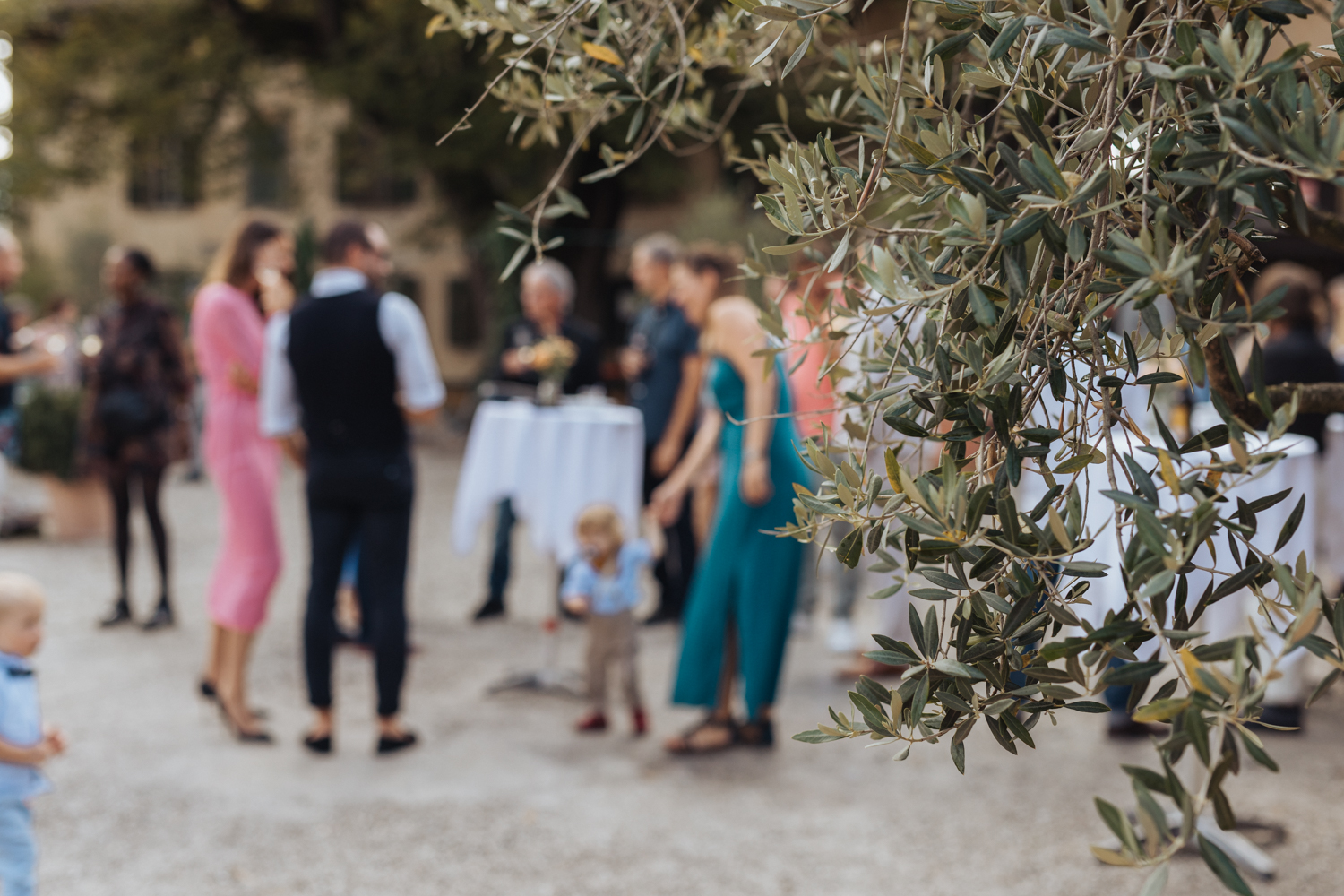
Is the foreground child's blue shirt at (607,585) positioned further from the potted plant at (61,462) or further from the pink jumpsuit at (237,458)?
the potted plant at (61,462)

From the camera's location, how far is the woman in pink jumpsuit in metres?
4.81

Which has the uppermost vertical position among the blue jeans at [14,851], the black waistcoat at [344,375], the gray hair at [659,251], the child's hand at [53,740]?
the gray hair at [659,251]

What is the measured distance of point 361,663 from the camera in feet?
19.9

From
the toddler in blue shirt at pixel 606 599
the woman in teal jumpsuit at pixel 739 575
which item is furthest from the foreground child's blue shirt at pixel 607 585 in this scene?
the woman in teal jumpsuit at pixel 739 575

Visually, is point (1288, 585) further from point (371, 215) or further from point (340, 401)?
point (371, 215)

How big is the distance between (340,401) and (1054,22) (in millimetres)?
3659

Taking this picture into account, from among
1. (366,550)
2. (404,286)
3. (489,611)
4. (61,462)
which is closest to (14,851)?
(366,550)

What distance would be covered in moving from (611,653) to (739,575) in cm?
68

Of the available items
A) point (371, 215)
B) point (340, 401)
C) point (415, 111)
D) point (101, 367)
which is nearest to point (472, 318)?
point (371, 215)

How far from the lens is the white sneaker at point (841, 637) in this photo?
6344 millimetres

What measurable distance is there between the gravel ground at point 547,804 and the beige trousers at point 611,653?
0.62 feet

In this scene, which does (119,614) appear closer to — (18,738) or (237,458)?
(237,458)

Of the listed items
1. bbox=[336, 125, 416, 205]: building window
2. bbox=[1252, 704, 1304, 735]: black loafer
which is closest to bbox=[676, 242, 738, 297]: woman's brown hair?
bbox=[1252, 704, 1304, 735]: black loafer

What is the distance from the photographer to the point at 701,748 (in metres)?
4.75
